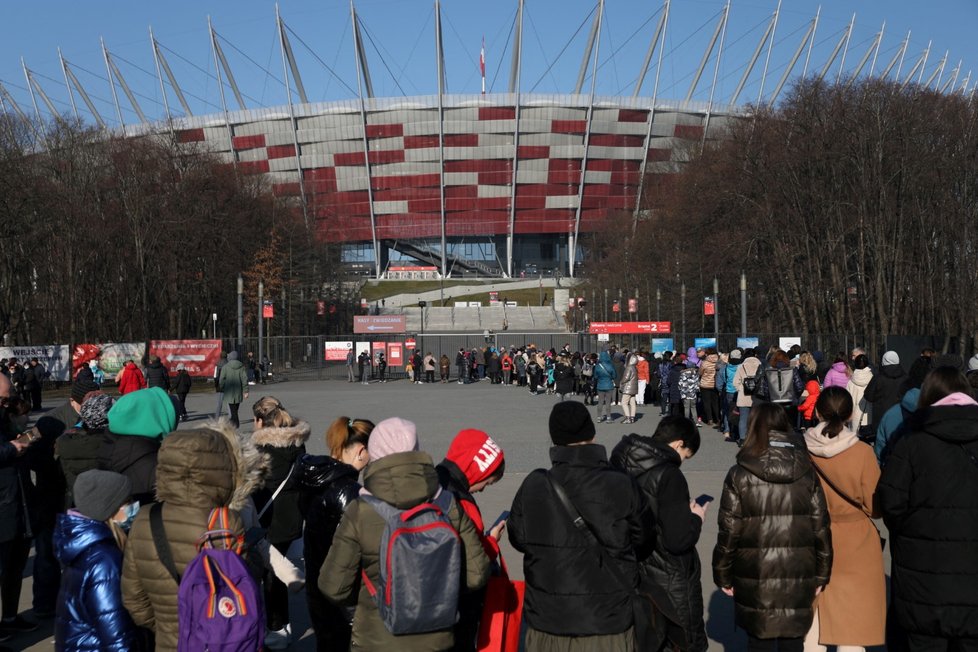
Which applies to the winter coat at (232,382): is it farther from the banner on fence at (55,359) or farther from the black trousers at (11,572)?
the banner on fence at (55,359)

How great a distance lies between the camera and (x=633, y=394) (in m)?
21.0

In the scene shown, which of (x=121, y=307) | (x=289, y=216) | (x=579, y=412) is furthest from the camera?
(x=289, y=216)

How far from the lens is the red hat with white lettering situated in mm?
4227

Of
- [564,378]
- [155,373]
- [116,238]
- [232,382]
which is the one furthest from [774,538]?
[116,238]

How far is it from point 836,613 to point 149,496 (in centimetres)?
352

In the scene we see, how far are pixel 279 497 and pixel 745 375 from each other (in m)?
10.6

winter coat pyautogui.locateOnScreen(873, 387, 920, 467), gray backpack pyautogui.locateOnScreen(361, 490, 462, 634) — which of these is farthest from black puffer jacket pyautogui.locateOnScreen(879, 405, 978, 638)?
winter coat pyautogui.locateOnScreen(873, 387, 920, 467)

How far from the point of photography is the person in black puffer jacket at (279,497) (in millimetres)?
6059

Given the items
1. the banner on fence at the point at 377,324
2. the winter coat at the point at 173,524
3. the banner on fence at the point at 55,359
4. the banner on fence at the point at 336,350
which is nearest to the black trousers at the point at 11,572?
the winter coat at the point at 173,524

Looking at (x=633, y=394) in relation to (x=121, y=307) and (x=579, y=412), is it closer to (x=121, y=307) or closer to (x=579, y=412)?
(x=579, y=412)

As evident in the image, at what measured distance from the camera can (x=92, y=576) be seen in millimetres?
3912

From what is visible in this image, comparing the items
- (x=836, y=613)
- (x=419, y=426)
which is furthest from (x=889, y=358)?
(x=419, y=426)

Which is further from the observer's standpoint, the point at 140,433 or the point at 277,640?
the point at 277,640

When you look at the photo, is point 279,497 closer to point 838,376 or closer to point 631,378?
point 838,376
